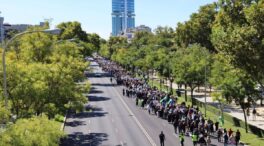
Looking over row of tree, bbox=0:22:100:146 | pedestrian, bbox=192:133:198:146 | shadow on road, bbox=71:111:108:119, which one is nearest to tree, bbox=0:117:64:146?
row of tree, bbox=0:22:100:146

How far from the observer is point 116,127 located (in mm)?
38531

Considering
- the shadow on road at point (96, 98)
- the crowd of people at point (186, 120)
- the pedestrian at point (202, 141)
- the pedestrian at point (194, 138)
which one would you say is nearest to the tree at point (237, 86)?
the crowd of people at point (186, 120)

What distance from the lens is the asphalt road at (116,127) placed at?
32600 millimetres

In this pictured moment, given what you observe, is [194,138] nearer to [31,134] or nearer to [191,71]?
[31,134]

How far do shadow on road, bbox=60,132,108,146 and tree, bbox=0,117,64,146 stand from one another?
14.5 meters

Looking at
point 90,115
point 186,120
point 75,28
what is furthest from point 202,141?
point 75,28

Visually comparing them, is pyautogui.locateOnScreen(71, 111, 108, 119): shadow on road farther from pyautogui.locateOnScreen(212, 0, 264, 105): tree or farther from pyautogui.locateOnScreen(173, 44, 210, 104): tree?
pyautogui.locateOnScreen(212, 0, 264, 105): tree

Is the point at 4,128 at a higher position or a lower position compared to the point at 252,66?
A: lower

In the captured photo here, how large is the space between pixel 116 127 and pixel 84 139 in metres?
5.38

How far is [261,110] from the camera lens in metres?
49.4

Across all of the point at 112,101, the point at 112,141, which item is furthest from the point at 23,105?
the point at 112,101

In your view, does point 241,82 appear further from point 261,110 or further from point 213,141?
point 261,110

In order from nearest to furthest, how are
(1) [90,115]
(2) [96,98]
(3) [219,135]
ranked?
(3) [219,135] → (1) [90,115] → (2) [96,98]

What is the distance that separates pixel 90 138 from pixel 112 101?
22.3 m
